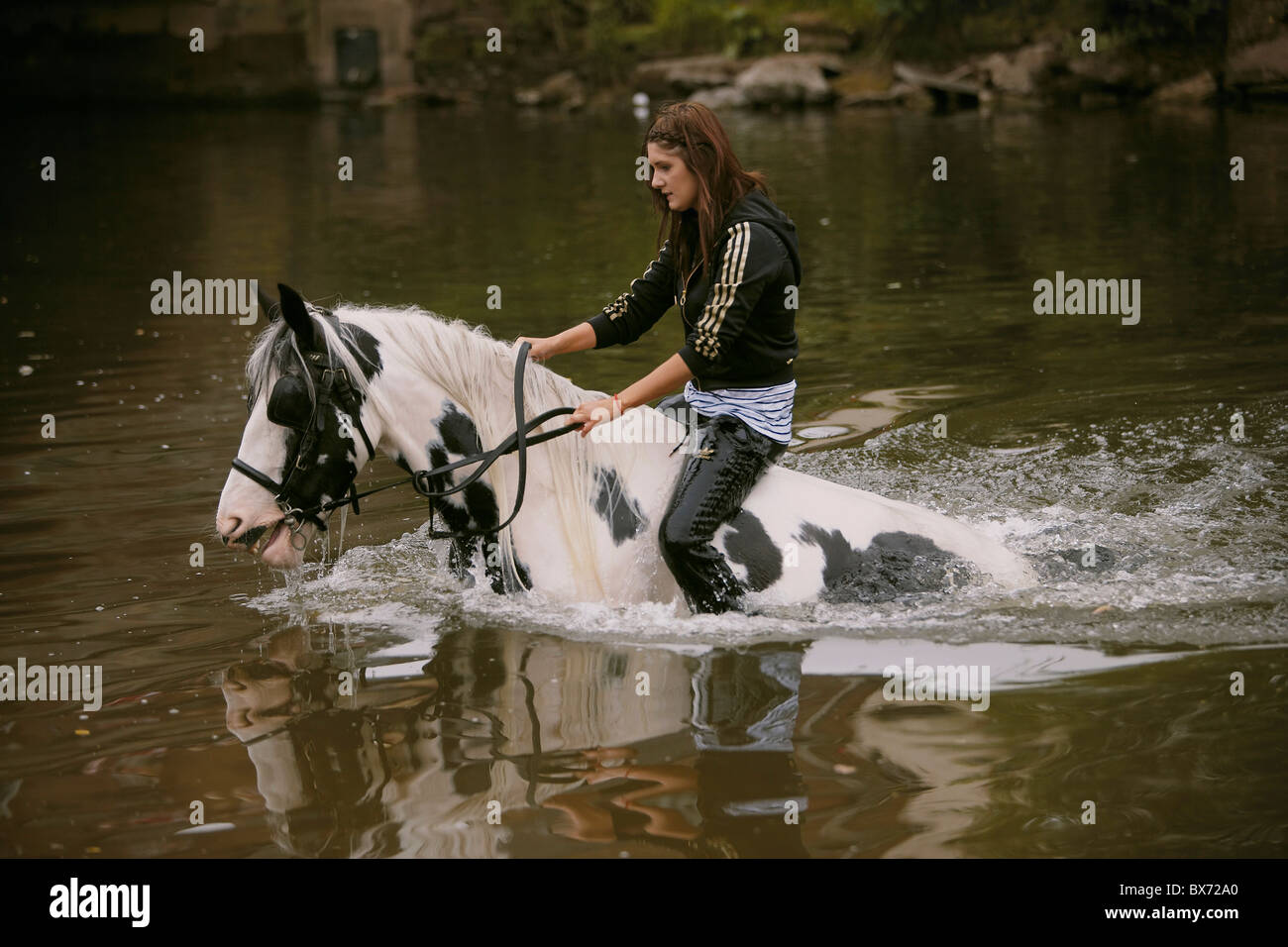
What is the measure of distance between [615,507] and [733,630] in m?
0.77

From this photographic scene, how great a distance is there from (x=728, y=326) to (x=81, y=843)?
3.04 meters

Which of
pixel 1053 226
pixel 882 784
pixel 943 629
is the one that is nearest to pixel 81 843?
pixel 882 784

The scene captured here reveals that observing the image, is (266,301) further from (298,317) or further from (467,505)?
(467,505)

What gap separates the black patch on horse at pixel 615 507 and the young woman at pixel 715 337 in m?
0.15

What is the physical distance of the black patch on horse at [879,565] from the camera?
565cm

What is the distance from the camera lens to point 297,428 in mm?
5016

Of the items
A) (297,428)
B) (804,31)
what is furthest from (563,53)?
(297,428)

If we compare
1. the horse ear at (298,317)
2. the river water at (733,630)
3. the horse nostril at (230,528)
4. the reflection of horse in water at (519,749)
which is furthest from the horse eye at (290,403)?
the reflection of horse in water at (519,749)

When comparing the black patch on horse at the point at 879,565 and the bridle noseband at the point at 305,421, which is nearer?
the bridle noseband at the point at 305,421

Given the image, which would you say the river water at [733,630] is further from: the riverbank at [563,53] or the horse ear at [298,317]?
the riverbank at [563,53]

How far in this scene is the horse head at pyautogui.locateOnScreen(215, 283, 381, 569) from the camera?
495cm
